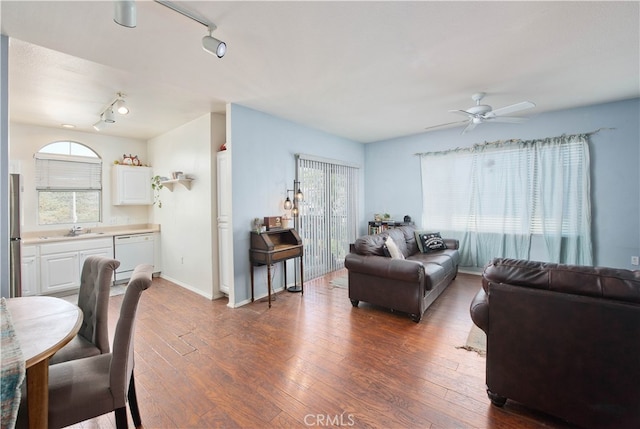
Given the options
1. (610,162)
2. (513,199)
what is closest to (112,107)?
(513,199)

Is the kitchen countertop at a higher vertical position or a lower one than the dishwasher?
higher

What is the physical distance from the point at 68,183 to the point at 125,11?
14.3 feet

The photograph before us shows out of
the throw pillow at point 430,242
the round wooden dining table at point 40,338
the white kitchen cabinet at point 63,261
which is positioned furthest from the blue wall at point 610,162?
the white kitchen cabinet at point 63,261

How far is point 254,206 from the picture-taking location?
12.4ft

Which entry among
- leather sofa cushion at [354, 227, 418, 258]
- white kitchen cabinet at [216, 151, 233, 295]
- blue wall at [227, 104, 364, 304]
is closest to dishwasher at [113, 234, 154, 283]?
white kitchen cabinet at [216, 151, 233, 295]

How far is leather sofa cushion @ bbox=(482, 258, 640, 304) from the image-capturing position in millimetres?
1428

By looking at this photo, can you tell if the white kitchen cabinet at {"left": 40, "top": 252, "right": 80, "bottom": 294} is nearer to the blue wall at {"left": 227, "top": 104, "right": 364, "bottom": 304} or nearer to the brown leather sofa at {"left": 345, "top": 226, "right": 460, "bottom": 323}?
the blue wall at {"left": 227, "top": 104, "right": 364, "bottom": 304}

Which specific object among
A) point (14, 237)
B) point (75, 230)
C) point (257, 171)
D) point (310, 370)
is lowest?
point (310, 370)

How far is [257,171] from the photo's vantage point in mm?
3812

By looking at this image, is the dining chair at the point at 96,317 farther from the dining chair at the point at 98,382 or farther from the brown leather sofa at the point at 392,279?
the brown leather sofa at the point at 392,279

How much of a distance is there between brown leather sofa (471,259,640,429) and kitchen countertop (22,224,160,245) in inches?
210

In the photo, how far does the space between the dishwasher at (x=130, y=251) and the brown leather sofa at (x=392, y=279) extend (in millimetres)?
3763

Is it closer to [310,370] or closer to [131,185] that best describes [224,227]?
[310,370]

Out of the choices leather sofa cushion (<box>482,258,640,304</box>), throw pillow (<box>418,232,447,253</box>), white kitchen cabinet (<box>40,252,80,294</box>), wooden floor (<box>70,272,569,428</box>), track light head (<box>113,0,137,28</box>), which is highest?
track light head (<box>113,0,137,28</box>)
